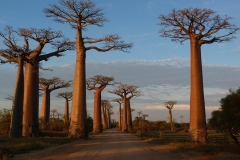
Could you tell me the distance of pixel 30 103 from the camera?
21953 millimetres

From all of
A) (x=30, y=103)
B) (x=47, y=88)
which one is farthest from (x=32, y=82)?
(x=47, y=88)

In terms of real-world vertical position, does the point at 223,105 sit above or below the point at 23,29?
below

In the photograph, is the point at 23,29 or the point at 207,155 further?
the point at 23,29

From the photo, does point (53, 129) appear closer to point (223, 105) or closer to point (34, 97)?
point (34, 97)

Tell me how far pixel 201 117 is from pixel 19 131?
442 inches

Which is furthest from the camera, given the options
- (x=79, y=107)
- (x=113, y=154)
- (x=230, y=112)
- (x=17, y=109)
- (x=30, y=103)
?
(x=30, y=103)

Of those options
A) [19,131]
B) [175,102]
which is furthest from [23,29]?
[175,102]

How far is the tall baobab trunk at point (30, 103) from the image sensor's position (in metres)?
21.9

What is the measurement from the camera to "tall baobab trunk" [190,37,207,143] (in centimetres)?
1555

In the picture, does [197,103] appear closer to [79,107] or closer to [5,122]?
[79,107]

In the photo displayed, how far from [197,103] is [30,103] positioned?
11.8 m

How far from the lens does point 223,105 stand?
16.7 metres

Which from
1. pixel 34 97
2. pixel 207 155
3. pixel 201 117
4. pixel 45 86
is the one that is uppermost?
pixel 45 86

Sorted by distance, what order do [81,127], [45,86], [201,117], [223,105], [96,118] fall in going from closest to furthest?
1. [201,117]
2. [223,105]
3. [81,127]
4. [45,86]
5. [96,118]
